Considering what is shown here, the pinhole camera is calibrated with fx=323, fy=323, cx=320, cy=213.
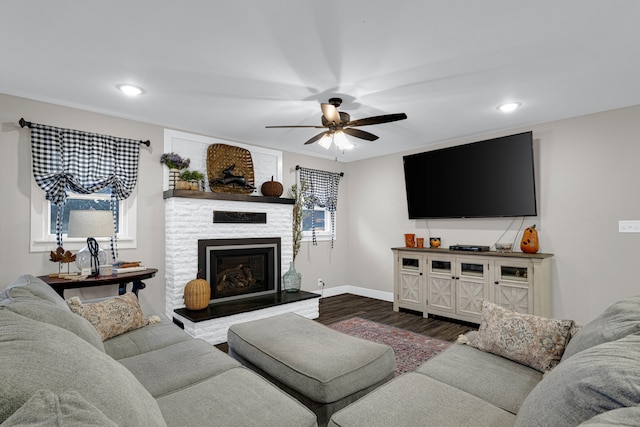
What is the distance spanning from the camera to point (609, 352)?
1000 millimetres

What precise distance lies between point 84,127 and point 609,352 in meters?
4.36

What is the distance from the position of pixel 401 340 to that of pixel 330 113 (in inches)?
99.2

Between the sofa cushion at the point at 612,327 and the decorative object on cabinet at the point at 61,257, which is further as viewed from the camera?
the decorative object on cabinet at the point at 61,257

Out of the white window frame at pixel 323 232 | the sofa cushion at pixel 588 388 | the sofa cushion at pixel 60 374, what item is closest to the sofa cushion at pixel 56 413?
the sofa cushion at pixel 60 374

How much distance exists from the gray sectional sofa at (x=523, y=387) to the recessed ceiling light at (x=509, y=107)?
2354mm

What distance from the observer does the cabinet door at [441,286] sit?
4.23 m

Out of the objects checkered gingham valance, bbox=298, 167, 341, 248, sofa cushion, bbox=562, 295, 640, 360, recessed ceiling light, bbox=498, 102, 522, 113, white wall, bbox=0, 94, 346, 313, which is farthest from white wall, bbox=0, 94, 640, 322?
sofa cushion, bbox=562, 295, 640, 360

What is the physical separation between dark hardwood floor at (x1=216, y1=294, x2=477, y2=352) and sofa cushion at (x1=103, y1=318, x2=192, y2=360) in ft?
3.61

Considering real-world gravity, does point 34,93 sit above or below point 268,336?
above

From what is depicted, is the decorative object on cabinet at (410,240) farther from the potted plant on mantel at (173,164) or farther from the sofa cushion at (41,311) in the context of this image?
the sofa cushion at (41,311)

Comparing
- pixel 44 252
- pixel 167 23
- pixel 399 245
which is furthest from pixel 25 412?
pixel 399 245

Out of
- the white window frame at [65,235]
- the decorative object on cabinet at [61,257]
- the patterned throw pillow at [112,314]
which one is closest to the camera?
the patterned throw pillow at [112,314]

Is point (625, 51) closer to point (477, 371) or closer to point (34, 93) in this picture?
point (477, 371)

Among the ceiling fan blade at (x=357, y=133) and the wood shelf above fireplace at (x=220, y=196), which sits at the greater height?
the ceiling fan blade at (x=357, y=133)
